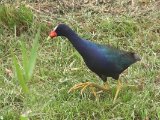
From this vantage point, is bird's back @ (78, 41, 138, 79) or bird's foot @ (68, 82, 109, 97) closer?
bird's back @ (78, 41, 138, 79)

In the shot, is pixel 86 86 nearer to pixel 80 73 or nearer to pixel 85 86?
pixel 85 86

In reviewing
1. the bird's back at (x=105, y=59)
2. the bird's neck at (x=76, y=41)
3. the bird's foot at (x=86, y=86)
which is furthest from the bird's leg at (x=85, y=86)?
the bird's neck at (x=76, y=41)

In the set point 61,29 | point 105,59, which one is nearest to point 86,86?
point 105,59

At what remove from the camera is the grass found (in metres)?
3.49

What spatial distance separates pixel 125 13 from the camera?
5.06m

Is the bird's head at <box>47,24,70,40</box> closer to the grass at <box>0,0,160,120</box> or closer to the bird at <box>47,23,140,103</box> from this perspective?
the bird at <box>47,23,140,103</box>

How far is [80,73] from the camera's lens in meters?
4.06

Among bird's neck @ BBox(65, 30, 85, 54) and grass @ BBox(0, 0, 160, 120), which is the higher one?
bird's neck @ BBox(65, 30, 85, 54)

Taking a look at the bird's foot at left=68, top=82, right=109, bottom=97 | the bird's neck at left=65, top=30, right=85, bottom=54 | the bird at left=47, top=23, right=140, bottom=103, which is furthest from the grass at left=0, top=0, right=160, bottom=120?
the bird's neck at left=65, top=30, right=85, bottom=54

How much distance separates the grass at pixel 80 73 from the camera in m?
3.49

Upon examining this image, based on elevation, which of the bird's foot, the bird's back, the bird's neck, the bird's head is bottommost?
the bird's foot

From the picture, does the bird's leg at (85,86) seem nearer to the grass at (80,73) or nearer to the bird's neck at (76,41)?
the grass at (80,73)

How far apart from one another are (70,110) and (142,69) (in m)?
0.92

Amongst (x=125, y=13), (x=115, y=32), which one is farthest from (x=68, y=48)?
(x=125, y=13)
